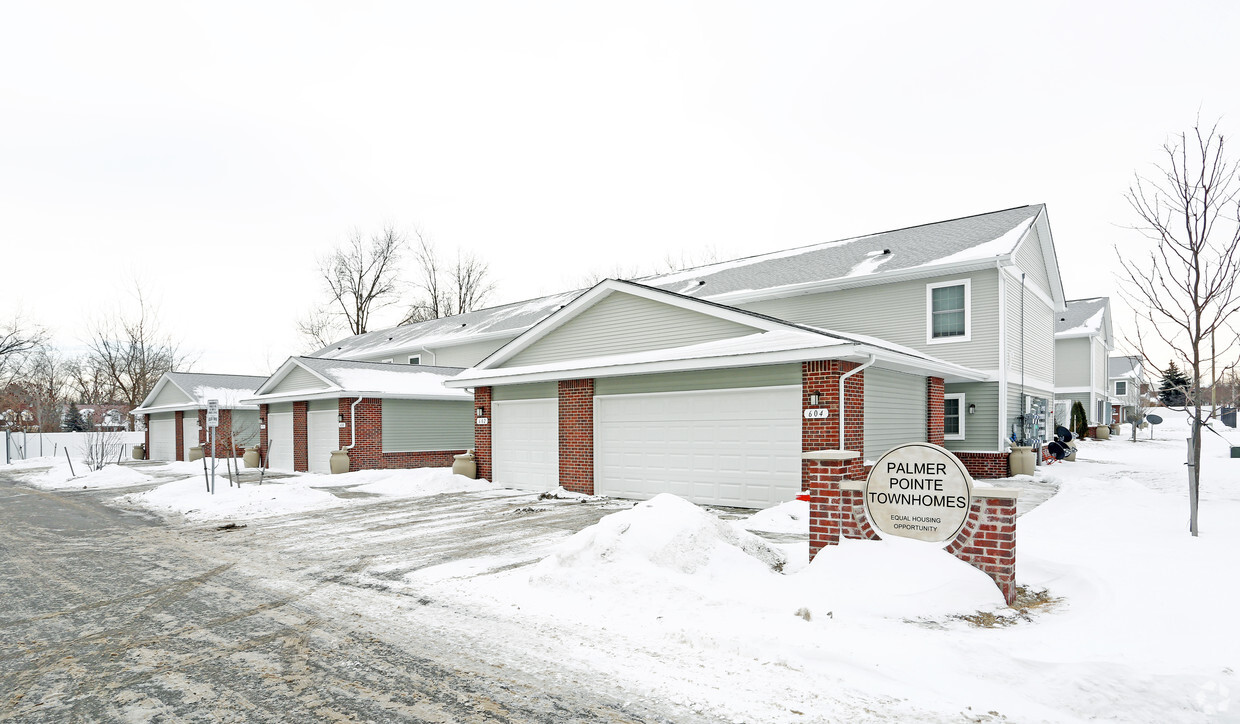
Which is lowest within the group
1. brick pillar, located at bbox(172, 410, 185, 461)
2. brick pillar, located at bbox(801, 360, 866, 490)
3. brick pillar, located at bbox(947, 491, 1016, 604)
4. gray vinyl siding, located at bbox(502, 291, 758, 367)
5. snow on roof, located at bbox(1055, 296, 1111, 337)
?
brick pillar, located at bbox(172, 410, 185, 461)

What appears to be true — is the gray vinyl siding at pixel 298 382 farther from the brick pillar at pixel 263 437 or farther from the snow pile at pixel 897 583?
the snow pile at pixel 897 583

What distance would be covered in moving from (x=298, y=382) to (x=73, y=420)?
4050 centimetres

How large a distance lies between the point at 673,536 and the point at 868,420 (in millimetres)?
7524

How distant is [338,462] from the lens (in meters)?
21.5

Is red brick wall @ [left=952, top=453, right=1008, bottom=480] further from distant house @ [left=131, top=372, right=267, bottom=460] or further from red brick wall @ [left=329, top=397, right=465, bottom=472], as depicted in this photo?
distant house @ [left=131, top=372, right=267, bottom=460]

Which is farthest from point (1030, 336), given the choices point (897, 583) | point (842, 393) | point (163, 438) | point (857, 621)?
point (163, 438)

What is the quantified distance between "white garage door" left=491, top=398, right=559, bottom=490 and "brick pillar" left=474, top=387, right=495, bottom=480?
0.15m

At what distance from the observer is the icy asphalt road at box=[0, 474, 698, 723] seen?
13.9 feet

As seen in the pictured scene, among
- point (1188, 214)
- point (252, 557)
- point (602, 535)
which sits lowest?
point (252, 557)

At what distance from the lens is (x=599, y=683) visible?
4555 mm

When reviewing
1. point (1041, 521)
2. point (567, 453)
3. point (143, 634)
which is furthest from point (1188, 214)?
point (143, 634)

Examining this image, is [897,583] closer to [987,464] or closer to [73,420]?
[987,464]

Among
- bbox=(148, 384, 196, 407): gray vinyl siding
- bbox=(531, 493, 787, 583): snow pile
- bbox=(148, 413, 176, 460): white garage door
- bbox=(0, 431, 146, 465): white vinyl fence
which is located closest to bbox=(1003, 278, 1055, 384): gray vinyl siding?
bbox=(531, 493, 787, 583): snow pile

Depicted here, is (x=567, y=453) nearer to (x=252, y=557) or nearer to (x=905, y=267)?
(x=252, y=557)
